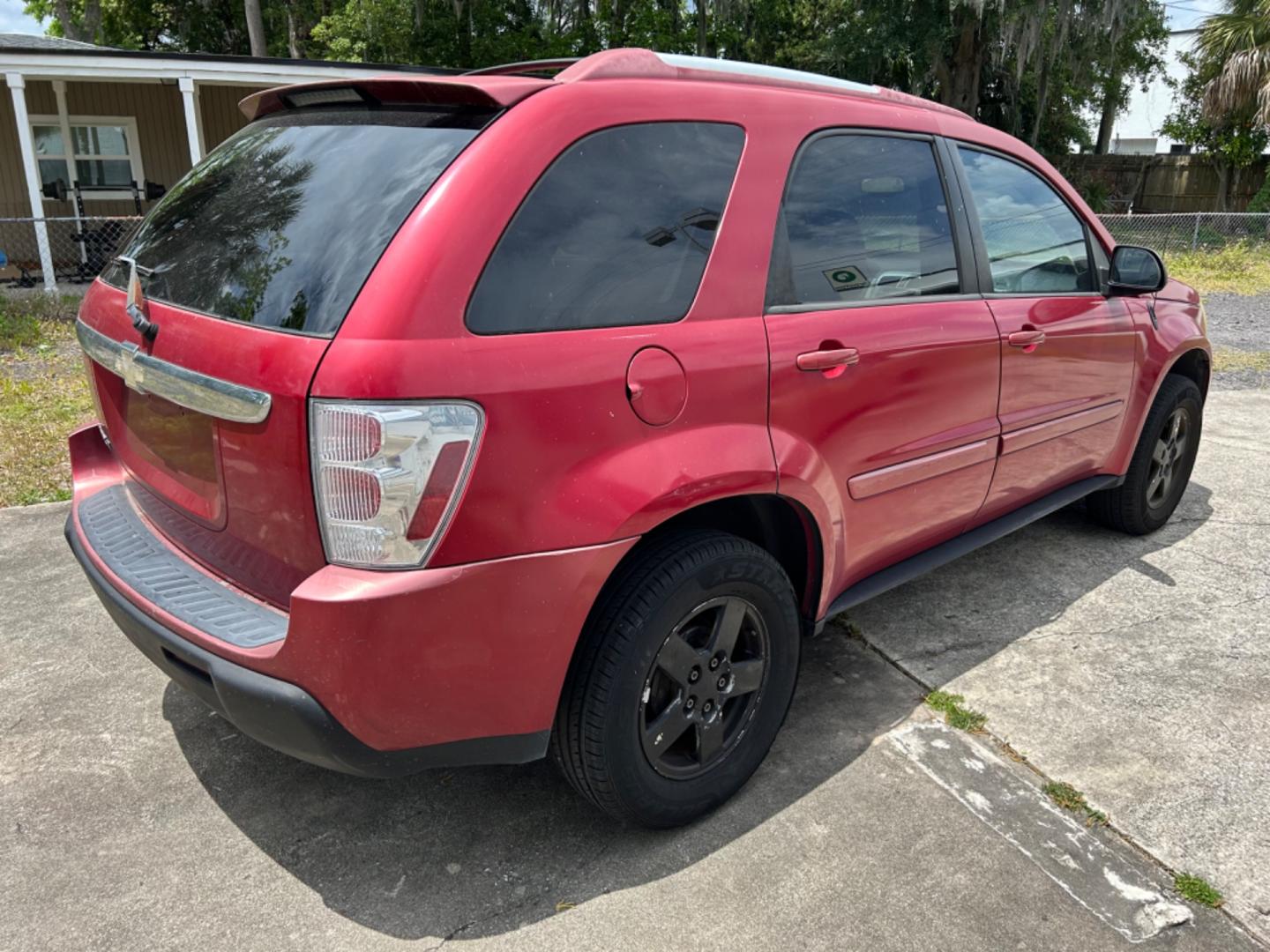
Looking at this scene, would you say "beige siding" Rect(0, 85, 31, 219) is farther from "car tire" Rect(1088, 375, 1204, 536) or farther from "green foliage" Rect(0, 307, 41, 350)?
"car tire" Rect(1088, 375, 1204, 536)

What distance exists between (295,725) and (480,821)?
30.0 inches

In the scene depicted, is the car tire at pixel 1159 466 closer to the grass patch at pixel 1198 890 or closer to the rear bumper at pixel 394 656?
the grass patch at pixel 1198 890

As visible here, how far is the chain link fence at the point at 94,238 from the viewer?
531 inches

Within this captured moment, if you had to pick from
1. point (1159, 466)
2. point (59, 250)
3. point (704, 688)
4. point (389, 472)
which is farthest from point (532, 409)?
point (59, 250)

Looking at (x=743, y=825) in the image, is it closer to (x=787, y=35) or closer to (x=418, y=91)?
(x=418, y=91)

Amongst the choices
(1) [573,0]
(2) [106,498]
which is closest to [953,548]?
(2) [106,498]

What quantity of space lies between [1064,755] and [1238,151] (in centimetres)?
2666

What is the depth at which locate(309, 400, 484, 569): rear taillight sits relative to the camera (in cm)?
186

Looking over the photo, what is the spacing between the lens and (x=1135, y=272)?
12.6 ft

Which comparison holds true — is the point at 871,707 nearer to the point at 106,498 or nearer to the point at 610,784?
the point at 610,784

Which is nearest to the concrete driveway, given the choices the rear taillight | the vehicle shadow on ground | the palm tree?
the vehicle shadow on ground

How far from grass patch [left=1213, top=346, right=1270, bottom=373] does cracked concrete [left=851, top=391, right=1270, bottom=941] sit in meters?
4.46

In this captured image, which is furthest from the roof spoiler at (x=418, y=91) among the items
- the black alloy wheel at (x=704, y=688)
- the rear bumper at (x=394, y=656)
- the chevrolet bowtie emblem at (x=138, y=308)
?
the black alloy wheel at (x=704, y=688)

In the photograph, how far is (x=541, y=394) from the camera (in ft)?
6.54
